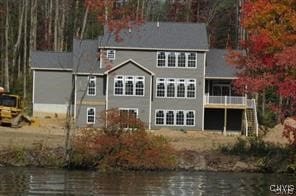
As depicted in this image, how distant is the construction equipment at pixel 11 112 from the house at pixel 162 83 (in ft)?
20.1

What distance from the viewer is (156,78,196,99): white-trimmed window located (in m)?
60.1

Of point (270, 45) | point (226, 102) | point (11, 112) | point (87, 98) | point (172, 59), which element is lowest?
point (11, 112)

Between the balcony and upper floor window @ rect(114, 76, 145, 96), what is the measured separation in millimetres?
5832

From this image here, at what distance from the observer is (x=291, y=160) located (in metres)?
36.0

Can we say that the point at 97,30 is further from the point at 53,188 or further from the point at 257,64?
the point at 53,188

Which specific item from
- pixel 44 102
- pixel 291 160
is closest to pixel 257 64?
pixel 291 160

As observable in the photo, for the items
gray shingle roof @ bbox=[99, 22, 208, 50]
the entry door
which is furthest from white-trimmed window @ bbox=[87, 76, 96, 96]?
the entry door

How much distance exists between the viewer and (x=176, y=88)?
60188 millimetres

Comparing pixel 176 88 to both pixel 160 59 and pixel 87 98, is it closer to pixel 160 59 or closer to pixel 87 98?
pixel 160 59

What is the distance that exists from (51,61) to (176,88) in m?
12.8

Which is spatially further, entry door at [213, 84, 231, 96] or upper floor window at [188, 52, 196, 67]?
entry door at [213, 84, 231, 96]

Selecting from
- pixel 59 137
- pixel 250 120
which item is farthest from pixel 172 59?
pixel 59 137

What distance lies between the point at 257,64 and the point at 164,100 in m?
27.2

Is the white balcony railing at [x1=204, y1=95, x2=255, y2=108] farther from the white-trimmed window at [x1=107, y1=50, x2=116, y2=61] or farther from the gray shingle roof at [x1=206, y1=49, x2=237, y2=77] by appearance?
the white-trimmed window at [x1=107, y1=50, x2=116, y2=61]
